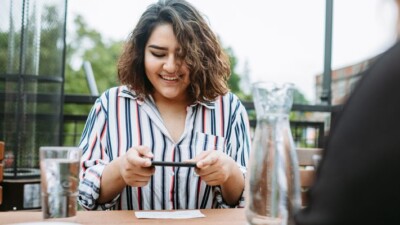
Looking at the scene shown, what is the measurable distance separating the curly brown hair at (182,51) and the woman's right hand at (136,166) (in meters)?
0.43

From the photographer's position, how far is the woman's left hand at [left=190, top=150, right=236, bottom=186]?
3.96 ft

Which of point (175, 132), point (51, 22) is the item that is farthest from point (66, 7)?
point (175, 132)

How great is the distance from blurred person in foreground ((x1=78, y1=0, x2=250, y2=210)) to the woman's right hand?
0.55 feet

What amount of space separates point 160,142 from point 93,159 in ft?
0.70

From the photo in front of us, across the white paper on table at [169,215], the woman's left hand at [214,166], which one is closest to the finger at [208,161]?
the woman's left hand at [214,166]

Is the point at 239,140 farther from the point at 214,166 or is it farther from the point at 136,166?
the point at 136,166

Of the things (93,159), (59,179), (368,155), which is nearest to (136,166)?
(59,179)

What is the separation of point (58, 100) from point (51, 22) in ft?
1.40

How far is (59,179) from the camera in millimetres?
951

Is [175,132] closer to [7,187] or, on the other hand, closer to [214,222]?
[214,222]

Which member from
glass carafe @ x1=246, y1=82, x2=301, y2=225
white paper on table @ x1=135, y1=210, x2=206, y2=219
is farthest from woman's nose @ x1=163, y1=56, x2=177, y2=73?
glass carafe @ x1=246, y1=82, x2=301, y2=225

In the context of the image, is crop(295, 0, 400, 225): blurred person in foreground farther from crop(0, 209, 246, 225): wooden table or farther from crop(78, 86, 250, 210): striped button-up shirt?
crop(78, 86, 250, 210): striped button-up shirt

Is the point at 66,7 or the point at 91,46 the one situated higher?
the point at 91,46

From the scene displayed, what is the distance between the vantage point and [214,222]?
1119 mm
